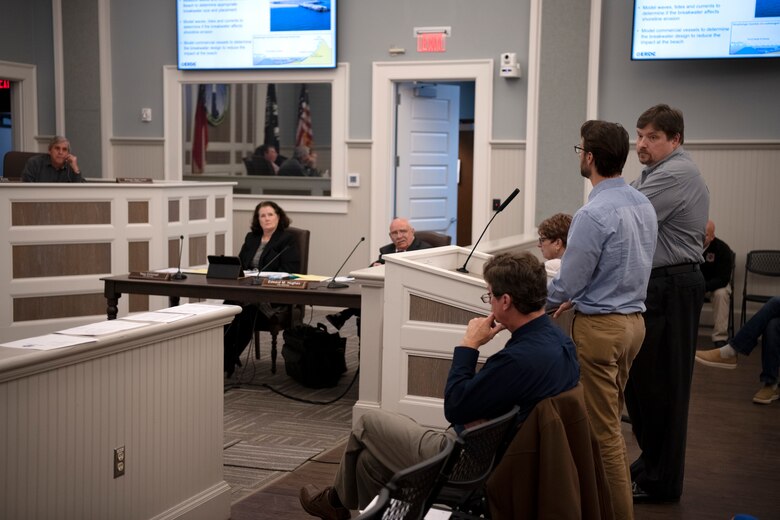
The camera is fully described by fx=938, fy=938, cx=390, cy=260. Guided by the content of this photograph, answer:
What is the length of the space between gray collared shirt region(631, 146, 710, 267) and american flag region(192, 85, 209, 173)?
6979 millimetres

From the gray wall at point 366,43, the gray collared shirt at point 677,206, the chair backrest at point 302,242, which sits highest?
the gray wall at point 366,43

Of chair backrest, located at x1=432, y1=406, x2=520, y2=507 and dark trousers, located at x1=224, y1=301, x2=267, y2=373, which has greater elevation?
chair backrest, located at x1=432, y1=406, x2=520, y2=507

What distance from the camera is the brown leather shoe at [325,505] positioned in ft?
10.3

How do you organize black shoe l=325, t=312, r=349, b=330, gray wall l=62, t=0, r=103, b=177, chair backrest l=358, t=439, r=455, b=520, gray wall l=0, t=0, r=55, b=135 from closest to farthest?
1. chair backrest l=358, t=439, r=455, b=520
2. black shoe l=325, t=312, r=349, b=330
3. gray wall l=0, t=0, r=55, b=135
4. gray wall l=62, t=0, r=103, b=177

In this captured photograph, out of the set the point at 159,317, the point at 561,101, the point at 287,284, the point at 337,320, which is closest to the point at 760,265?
the point at 561,101

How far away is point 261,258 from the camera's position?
6.59m

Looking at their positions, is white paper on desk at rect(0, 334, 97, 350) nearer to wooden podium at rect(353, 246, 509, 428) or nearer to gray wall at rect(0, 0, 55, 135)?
wooden podium at rect(353, 246, 509, 428)

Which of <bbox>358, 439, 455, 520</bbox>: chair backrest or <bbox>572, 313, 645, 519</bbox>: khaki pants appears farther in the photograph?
<bbox>572, 313, 645, 519</bbox>: khaki pants

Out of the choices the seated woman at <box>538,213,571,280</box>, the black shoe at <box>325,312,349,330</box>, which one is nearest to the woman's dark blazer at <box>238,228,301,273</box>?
the black shoe at <box>325,312,349,330</box>

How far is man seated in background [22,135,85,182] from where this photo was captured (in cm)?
789

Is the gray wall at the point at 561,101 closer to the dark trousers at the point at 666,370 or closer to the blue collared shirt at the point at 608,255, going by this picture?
the dark trousers at the point at 666,370

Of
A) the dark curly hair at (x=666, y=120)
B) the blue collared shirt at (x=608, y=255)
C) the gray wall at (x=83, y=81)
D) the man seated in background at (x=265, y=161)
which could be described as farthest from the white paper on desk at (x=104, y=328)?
the gray wall at (x=83, y=81)

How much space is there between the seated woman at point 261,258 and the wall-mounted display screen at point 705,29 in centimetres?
350

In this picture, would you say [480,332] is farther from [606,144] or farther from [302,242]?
[302,242]
